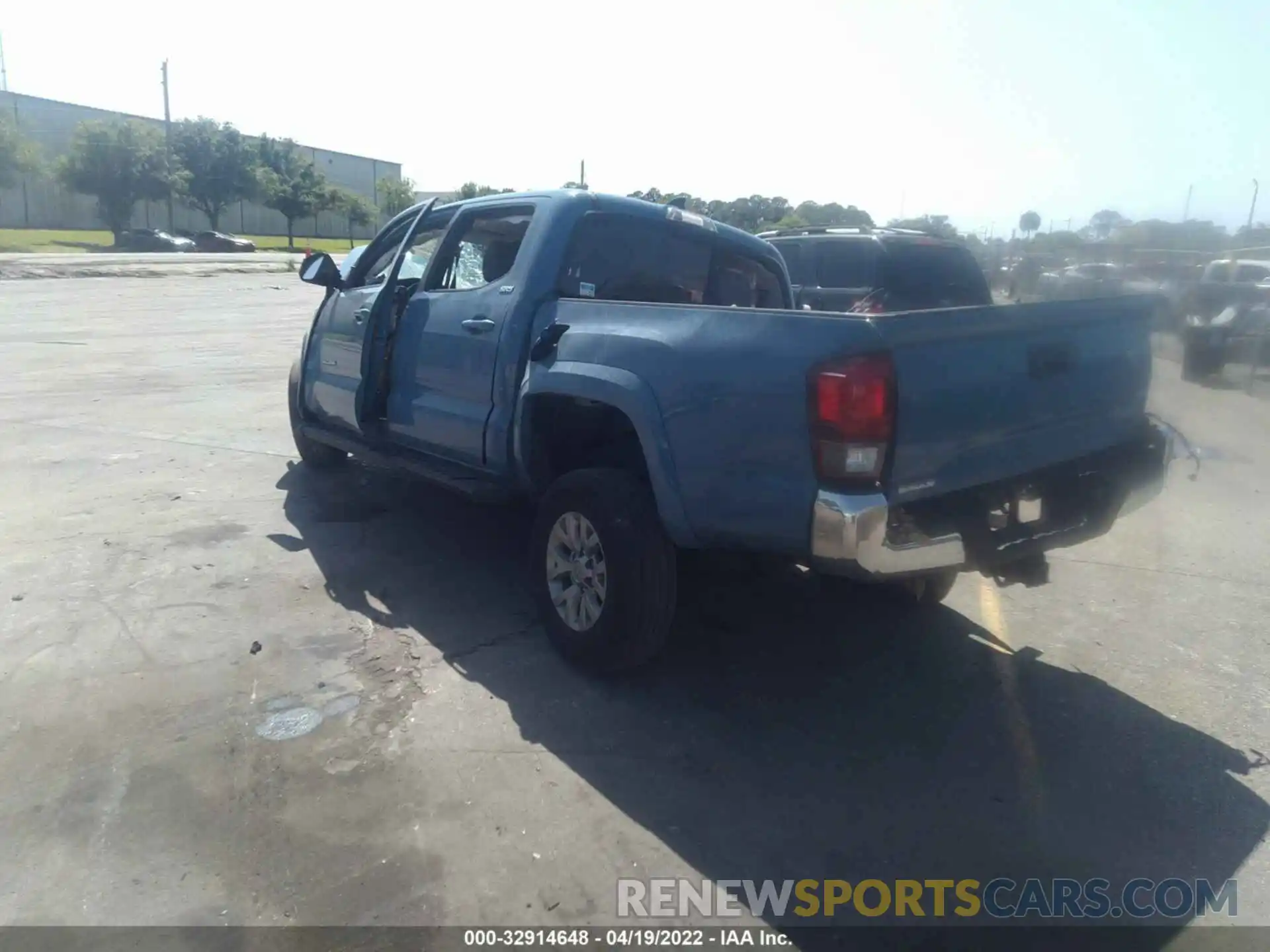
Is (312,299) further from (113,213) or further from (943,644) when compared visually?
(113,213)

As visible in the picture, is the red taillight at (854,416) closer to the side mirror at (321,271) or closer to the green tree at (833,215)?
the side mirror at (321,271)

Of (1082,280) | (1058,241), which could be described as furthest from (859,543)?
(1058,241)

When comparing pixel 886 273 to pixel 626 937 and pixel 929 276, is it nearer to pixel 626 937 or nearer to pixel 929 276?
pixel 929 276

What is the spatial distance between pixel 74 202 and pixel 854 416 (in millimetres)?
76841

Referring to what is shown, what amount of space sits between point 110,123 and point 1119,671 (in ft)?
216

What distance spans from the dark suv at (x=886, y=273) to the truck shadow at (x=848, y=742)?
5.33 m

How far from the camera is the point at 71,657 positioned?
451cm

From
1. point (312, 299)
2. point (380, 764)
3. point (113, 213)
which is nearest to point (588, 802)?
point (380, 764)

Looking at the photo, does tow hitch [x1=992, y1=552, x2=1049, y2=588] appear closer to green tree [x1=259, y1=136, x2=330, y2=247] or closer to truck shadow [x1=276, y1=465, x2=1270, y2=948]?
truck shadow [x1=276, y1=465, x2=1270, y2=948]

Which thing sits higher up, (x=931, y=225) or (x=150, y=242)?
(x=931, y=225)

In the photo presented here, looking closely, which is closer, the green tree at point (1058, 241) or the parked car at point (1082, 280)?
the parked car at point (1082, 280)

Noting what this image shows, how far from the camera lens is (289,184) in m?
66.8

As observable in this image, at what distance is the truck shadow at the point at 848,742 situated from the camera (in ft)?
10.8

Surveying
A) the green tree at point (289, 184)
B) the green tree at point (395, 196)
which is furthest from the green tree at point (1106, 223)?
the green tree at point (289, 184)
